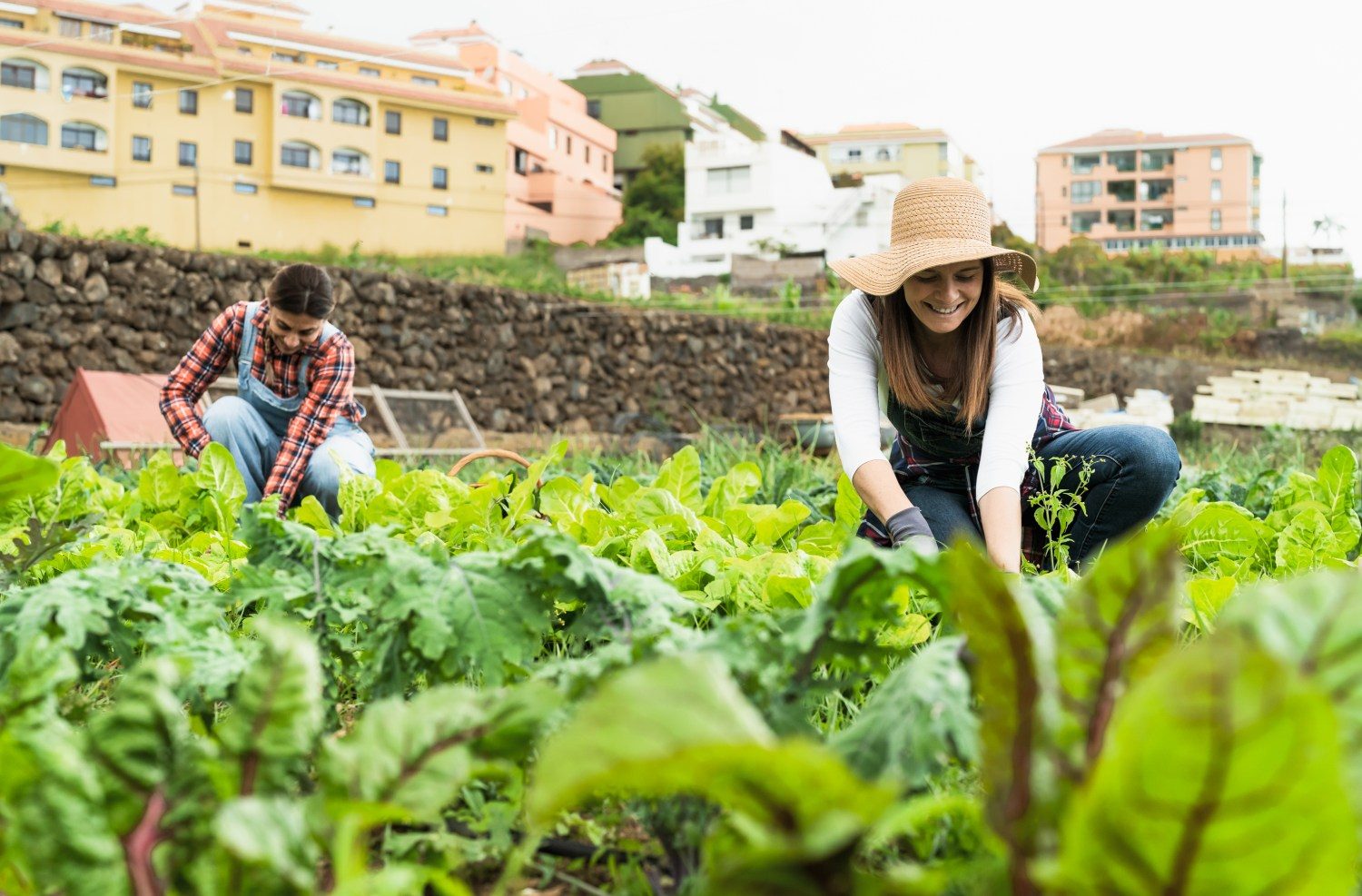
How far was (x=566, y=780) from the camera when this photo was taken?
48cm

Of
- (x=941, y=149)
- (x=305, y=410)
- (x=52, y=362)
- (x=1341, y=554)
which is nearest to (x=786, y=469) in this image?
(x=305, y=410)

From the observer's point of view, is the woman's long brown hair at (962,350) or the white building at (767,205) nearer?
the woman's long brown hair at (962,350)

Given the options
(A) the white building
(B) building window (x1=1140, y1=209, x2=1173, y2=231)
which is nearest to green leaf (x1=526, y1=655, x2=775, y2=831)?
(A) the white building

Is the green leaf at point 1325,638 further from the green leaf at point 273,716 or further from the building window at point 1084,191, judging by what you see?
the building window at point 1084,191

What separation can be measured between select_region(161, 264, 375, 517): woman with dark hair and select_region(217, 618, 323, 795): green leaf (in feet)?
9.02

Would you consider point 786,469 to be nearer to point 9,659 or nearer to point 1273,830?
point 9,659

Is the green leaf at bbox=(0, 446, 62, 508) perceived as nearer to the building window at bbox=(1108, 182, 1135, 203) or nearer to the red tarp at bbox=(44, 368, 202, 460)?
the red tarp at bbox=(44, 368, 202, 460)

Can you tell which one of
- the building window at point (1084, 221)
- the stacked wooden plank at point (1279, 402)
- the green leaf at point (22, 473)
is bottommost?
the stacked wooden plank at point (1279, 402)

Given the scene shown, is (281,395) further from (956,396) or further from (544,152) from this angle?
(544,152)

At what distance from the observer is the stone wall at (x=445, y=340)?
11.2 meters

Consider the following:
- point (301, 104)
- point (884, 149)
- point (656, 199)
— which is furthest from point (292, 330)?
point (884, 149)

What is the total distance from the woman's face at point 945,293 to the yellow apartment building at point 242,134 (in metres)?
29.7

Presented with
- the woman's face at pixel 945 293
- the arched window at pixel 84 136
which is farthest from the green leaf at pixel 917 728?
the arched window at pixel 84 136

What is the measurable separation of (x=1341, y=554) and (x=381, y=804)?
6.47 ft
